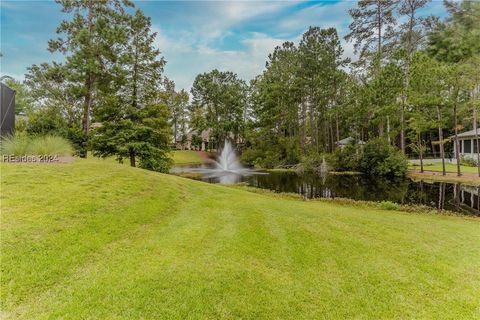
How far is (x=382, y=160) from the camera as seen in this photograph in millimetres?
22562

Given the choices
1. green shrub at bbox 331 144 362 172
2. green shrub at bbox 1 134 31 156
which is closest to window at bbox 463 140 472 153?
green shrub at bbox 331 144 362 172

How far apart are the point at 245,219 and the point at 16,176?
4.86 meters

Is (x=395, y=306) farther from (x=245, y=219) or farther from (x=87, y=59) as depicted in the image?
(x=87, y=59)

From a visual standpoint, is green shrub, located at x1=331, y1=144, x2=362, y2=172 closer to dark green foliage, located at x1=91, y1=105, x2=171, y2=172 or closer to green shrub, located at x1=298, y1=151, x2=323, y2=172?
green shrub, located at x1=298, y1=151, x2=323, y2=172

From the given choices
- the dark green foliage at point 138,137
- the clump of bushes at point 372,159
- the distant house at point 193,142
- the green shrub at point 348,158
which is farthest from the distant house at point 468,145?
the distant house at point 193,142

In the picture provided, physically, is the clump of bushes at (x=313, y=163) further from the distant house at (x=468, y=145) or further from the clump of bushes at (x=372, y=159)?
the distant house at (x=468, y=145)

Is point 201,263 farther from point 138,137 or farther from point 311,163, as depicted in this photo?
point 311,163

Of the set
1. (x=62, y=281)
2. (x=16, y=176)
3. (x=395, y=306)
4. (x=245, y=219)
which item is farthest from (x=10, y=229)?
(x=395, y=306)

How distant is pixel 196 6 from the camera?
7938 millimetres

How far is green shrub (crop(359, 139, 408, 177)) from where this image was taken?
21.3m

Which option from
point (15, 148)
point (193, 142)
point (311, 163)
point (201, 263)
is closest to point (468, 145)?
point (311, 163)

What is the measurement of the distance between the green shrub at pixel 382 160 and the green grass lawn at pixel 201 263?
1702cm

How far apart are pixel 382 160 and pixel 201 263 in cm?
2278

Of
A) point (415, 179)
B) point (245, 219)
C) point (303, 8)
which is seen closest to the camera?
point (245, 219)
